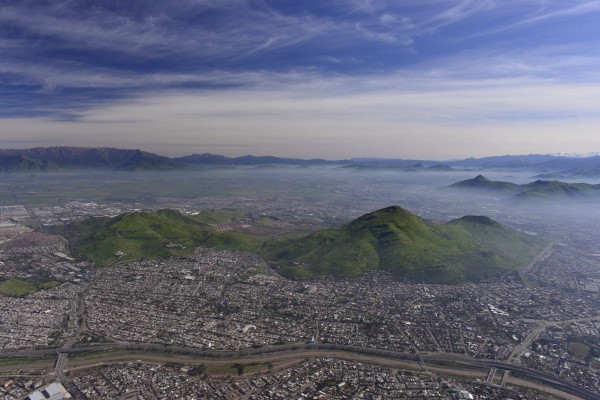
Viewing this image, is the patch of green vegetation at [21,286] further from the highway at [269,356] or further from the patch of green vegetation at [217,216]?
the patch of green vegetation at [217,216]

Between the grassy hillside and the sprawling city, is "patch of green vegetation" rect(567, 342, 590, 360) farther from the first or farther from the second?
the grassy hillside

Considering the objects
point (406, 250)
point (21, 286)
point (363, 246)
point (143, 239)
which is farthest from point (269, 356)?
point (143, 239)

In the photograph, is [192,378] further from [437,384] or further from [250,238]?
[250,238]

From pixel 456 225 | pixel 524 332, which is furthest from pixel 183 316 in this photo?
pixel 456 225

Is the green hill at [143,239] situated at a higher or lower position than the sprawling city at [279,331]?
higher

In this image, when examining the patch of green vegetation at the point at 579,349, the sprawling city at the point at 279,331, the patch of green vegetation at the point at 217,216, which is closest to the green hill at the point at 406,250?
the sprawling city at the point at 279,331

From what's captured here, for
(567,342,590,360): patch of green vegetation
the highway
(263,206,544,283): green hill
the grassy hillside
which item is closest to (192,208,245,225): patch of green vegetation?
the grassy hillside
